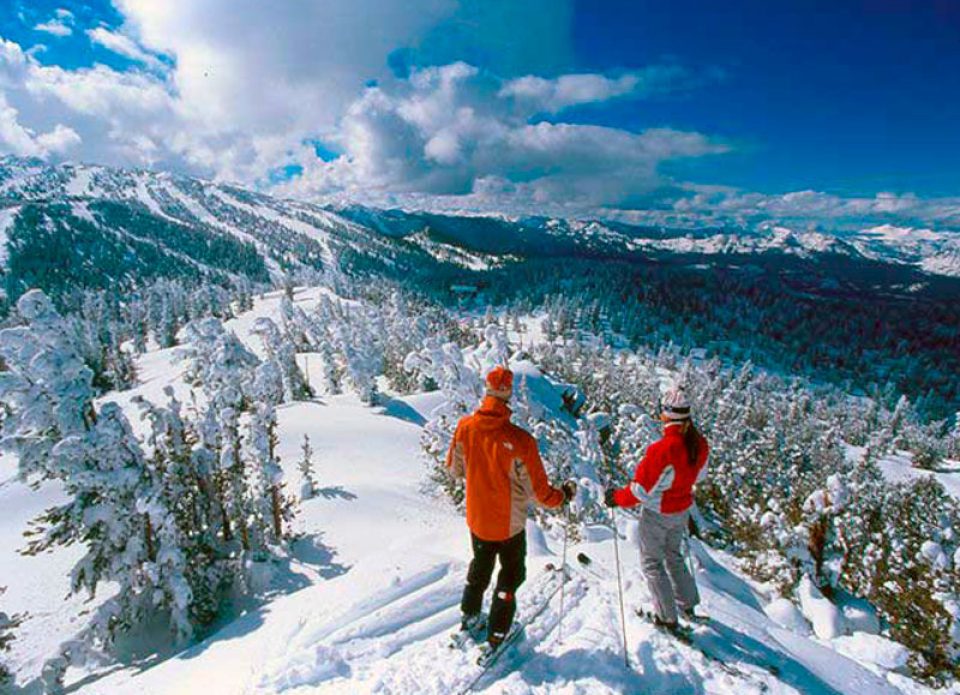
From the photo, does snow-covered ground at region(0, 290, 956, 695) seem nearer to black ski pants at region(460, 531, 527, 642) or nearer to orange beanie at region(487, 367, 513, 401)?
black ski pants at region(460, 531, 527, 642)

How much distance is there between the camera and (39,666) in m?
12.8

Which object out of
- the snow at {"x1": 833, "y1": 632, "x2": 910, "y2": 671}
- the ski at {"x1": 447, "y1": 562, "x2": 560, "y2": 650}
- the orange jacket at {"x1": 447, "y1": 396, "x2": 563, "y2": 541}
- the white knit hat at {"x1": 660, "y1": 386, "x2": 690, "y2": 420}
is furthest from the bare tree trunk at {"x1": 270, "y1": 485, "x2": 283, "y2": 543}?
the snow at {"x1": 833, "y1": 632, "x2": 910, "y2": 671}

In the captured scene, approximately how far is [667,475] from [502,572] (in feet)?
6.95

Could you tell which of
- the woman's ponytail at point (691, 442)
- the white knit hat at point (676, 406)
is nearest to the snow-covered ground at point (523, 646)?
the woman's ponytail at point (691, 442)

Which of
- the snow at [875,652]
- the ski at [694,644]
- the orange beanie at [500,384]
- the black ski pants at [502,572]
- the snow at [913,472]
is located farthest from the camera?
the snow at [913,472]

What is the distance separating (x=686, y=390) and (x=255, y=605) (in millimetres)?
14563

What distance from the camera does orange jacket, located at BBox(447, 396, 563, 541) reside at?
4727mm

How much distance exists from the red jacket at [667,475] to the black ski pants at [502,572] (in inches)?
53.7

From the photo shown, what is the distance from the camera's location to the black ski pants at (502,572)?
5.04 meters

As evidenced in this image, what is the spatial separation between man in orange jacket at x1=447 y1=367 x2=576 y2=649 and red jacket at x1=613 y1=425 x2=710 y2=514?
31.1 inches

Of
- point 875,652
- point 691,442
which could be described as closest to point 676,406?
point 691,442

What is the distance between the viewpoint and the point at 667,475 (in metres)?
5.06

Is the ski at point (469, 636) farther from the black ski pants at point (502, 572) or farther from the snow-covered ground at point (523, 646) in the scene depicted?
the black ski pants at point (502, 572)

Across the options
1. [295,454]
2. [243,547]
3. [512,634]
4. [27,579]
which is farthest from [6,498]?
[512,634]
